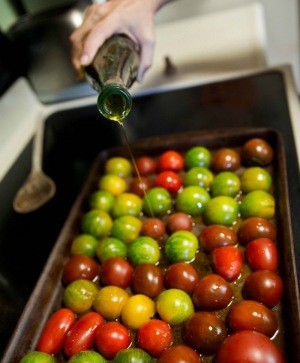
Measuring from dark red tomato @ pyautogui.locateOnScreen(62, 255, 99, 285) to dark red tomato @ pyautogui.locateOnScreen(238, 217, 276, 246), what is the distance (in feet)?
A: 1.30

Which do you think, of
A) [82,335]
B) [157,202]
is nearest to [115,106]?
[157,202]

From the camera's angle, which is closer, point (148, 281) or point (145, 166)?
point (148, 281)

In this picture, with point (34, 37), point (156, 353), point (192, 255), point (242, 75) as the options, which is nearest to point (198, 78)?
point (242, 75)

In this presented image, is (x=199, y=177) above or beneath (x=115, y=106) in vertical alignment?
beneath

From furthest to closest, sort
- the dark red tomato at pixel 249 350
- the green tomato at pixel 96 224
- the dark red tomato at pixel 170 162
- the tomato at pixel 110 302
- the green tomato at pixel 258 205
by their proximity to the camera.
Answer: the dark red tomato at pixel 170 162
the green tomato at pixel 96 224
the green tomato at pixel 258 205
the tomato at pixel 110 302
the dark red tomato at pixel 249 350

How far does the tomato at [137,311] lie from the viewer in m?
0.89

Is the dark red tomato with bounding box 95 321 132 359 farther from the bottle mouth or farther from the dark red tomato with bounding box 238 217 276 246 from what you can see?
the bottle mouth

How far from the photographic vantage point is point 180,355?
755 millimetres

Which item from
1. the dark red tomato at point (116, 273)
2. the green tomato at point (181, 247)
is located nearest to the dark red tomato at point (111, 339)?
the dark red tomato at point (116, 273)

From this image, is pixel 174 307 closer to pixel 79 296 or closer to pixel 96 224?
pixel 79 296

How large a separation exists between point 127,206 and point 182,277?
0.33m

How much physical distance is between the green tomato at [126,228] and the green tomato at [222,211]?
200 millimetres

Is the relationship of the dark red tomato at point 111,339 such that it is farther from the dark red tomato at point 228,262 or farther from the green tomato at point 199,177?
the green tomato at point 199,177

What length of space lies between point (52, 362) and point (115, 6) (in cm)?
105
